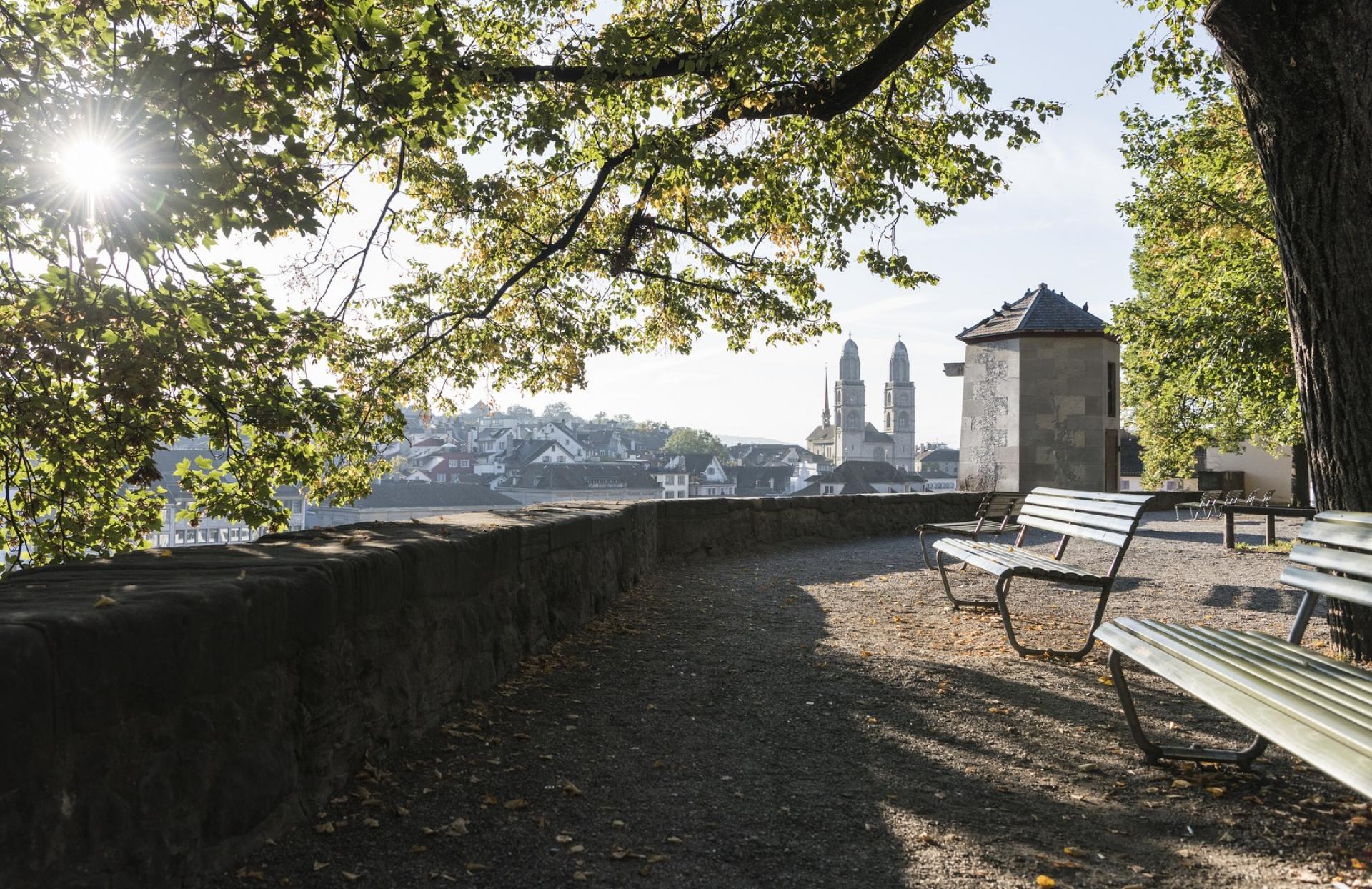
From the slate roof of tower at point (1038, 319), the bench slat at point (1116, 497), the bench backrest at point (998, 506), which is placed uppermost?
the slate roof of tower at point (1038, 319)

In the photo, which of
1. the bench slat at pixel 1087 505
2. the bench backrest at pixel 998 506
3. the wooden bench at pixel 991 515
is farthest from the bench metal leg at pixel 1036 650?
the bench backrest at pixel 998 506

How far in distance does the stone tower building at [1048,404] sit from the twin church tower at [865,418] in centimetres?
10978

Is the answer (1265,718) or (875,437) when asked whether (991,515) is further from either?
(875,437)

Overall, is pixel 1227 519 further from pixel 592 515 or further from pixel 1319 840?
pixel 1319 840

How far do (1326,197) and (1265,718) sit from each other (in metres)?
3.24

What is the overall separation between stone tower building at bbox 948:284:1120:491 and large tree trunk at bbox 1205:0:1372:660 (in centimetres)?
1281

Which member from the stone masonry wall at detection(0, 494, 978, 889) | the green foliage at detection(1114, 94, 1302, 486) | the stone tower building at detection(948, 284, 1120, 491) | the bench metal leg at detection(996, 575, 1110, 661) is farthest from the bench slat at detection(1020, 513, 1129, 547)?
the stone tower building at detection(948, 284, 1120, 491)

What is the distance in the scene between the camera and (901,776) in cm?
318

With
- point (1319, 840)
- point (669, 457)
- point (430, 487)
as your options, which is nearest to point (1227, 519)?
point (1319, 840)

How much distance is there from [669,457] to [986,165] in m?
104

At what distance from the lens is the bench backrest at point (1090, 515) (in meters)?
4.94

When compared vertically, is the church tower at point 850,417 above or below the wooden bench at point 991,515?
above

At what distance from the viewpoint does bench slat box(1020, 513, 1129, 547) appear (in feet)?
16.3

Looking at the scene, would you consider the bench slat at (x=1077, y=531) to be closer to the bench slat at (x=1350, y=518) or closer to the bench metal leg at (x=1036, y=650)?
the bench metal leg at (x=1036, y=650)
